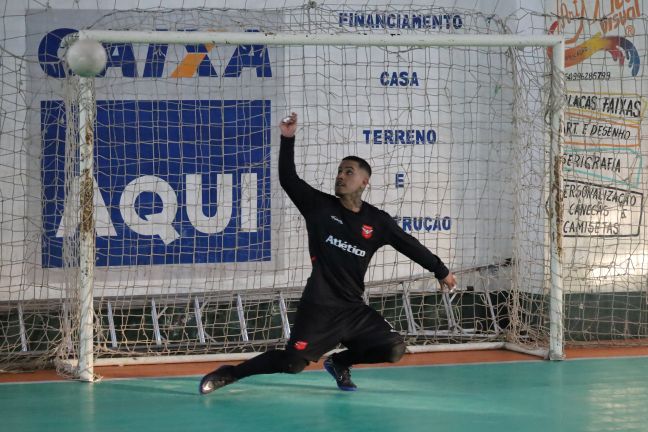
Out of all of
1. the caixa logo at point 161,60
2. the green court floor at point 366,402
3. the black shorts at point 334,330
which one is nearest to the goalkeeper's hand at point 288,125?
the black shorts at point 334,330

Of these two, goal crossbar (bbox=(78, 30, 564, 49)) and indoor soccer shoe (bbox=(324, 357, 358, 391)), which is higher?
goal crossbar (bbox=(78, 30, 564, 49))

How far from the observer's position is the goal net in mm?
8734

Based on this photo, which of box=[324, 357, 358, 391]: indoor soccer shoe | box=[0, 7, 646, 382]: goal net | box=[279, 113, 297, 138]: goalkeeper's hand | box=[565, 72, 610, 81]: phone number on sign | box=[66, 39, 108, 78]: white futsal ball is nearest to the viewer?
box=[66, 39, 108, 78]: white futsal ball

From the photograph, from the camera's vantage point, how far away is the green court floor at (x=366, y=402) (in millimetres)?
5781

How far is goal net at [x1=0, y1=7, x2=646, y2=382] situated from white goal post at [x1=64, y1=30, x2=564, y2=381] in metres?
0.19

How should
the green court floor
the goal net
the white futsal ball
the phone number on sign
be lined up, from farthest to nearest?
the phone number on sign < the goal net < the white futsal ball < the green court floor

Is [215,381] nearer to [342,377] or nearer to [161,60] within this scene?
→ [342,377]

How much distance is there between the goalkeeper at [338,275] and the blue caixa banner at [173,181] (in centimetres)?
228

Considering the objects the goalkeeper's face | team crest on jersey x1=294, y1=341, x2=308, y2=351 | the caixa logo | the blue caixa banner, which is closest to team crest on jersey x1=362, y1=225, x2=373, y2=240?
the goalkeeper's face

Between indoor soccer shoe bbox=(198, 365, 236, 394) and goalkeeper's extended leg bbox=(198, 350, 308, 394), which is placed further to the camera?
indoor soccer shoe bbox=(198, 365, 236, 394)

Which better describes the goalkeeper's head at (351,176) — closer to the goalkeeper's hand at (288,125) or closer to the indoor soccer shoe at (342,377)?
the goalkeeper's hand at (288,125)

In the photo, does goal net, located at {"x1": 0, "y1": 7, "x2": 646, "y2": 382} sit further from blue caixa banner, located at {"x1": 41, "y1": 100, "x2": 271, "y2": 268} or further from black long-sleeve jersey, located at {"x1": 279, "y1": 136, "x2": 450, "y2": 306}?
black long-sleeve jersey, located at {"x1": 279, "y1": 136, "x2": 450, "y2": 306}

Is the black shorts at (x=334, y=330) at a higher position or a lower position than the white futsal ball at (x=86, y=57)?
lower

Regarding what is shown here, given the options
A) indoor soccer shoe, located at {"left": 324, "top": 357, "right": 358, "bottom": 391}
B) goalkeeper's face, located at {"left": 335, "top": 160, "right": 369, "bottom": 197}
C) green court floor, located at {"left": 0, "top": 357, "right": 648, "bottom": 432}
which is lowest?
green court floor, located at {"left": 0, "top": 357, "right": 648, "bottom": 432}
